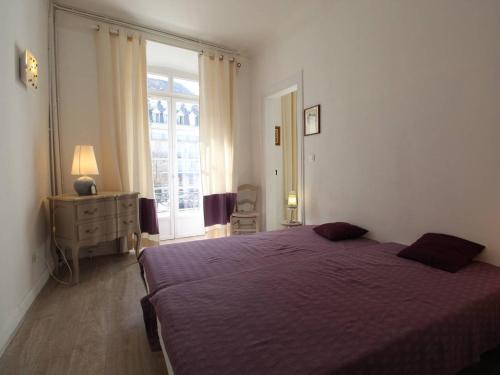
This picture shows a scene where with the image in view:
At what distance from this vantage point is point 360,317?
1141 millimetres

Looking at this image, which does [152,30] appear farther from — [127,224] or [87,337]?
[87,337]

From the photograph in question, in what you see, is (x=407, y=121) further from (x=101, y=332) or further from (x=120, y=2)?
(x=120, y=2)

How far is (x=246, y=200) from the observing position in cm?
421

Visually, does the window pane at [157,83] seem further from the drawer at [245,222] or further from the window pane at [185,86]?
the drawer at [245,222]

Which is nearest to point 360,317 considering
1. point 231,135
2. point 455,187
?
point 455,187

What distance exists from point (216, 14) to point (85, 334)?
339cm

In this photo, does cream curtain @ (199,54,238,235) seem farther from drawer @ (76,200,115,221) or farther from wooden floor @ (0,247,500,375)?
wooden floor @ (0,247,500,375)

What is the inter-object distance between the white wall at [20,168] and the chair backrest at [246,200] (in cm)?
240

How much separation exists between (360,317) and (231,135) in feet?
11.0

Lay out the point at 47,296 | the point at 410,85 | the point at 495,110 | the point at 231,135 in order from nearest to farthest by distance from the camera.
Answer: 1. the point at 495,110
2. the point at 410,85
3. the point at 47,296
4. the point at 231,135

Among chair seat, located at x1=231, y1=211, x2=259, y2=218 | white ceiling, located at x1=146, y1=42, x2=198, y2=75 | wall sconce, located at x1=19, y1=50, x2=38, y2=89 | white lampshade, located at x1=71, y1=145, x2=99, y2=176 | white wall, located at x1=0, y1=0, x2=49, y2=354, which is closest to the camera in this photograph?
white wall, located at x1=0, y1=0, x2=49, y2=354

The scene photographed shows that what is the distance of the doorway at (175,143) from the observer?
13.6 ft

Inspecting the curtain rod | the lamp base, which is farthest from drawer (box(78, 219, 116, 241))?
the curtain rod

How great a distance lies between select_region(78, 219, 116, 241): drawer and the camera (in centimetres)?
262
